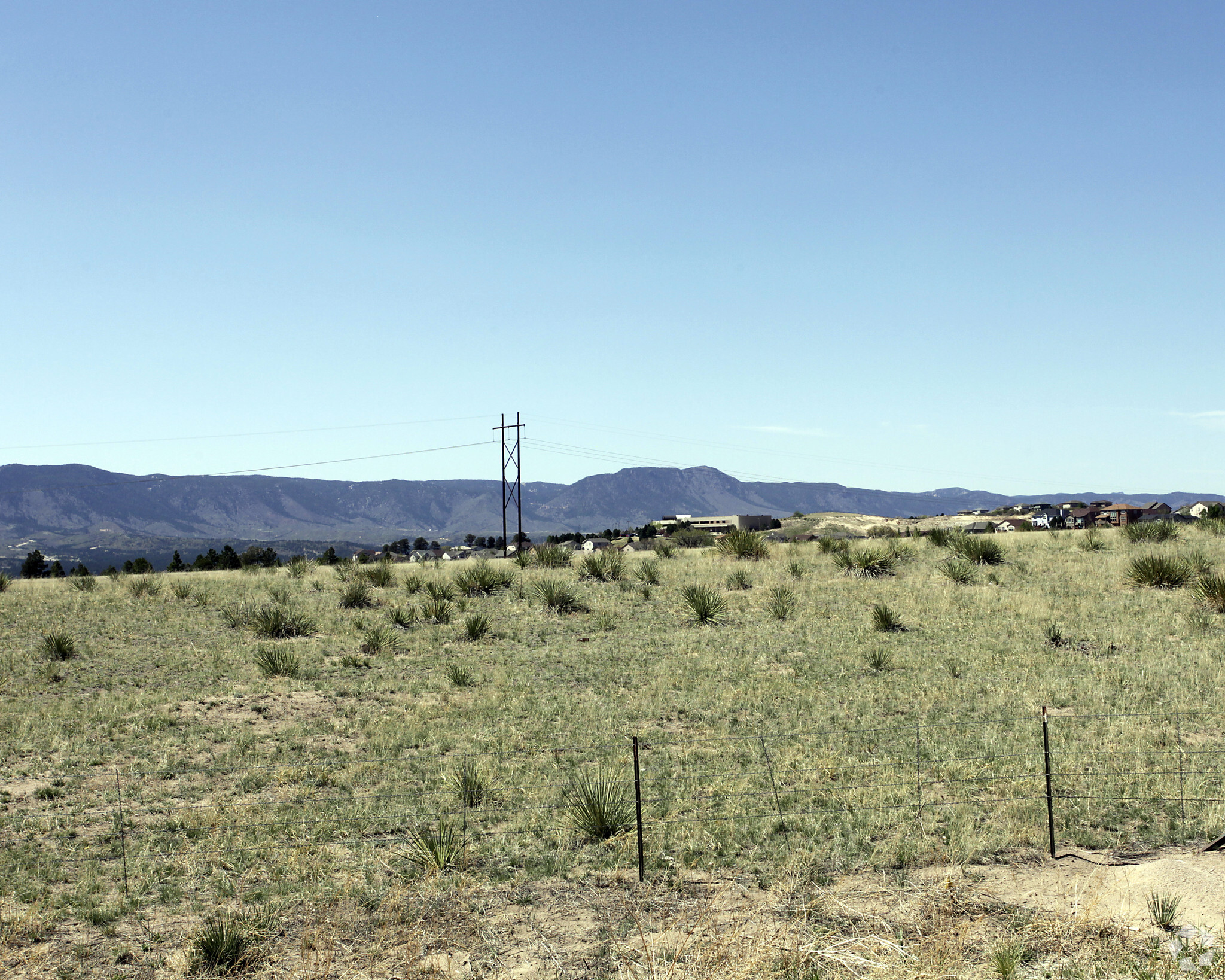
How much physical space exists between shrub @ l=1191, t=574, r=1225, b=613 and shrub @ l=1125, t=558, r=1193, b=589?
3.71 ft

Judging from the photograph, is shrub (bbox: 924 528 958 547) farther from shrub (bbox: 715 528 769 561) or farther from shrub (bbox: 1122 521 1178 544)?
shrub (bbox: 715 528 769 561)

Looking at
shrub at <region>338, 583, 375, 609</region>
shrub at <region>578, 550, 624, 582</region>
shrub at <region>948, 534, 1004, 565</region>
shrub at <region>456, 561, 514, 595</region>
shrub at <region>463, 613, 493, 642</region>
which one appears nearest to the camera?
shrub at <region>463, 613, 493, 642</region>

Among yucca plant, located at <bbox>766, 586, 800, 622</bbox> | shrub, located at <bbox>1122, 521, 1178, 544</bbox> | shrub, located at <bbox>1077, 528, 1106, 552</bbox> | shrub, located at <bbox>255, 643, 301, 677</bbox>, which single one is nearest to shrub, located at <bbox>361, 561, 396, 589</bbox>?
shrub, located at <bbox>255, 643, 301, 677</bbox>

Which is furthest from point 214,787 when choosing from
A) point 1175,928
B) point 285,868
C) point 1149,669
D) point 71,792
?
point 1149,669

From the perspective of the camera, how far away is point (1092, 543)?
3334cm

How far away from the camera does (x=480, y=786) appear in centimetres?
1225

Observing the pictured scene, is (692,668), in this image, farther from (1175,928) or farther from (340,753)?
(1175,928)

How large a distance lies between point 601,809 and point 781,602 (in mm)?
14745

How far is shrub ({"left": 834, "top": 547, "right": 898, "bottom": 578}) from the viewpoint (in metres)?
30.3

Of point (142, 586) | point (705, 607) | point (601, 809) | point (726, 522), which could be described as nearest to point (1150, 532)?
point (705, 607)

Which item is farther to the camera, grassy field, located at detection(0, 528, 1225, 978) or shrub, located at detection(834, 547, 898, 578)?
shrub, located at detection(834, 547, 898, 578)

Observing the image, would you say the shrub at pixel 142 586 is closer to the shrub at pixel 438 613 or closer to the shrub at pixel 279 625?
the shrub at pixel 279 625

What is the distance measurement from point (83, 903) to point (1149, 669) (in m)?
17.8

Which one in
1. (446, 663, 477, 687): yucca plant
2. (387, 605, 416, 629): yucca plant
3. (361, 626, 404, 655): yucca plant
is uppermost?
(387, 605, 416, 629): yucca plant
